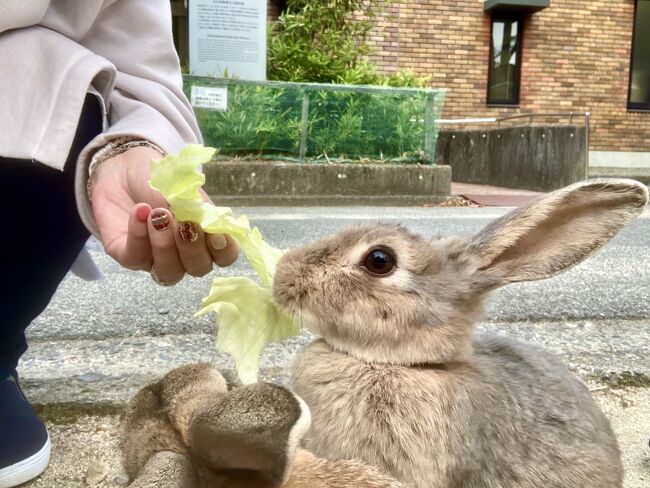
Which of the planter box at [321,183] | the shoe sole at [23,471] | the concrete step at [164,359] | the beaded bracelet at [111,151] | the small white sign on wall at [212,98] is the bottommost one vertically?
the shoe sole at [23,471]

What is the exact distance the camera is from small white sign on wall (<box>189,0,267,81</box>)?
714 cm

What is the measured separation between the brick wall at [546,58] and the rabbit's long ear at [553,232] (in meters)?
10.2

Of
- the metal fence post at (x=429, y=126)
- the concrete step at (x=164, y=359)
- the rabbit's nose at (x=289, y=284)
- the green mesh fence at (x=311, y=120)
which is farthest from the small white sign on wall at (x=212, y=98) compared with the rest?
the rabbit's nose at (x=289, y=284)

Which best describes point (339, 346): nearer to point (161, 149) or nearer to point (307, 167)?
point (161, 149)

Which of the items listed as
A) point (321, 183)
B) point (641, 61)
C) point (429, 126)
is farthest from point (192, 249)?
point (641, 61)

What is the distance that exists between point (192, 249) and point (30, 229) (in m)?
0.61

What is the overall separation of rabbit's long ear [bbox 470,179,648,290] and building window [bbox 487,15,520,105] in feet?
36.8

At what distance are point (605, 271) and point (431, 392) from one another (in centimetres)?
237

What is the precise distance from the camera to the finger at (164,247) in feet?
3.52

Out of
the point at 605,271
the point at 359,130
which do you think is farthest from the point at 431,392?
the point at 359,130

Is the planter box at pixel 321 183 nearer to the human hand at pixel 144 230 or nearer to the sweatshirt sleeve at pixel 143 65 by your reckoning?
the sweatshirt sleeve at pixel 143 65

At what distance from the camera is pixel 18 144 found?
1249 mm

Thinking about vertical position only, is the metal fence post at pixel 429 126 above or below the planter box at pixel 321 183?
above

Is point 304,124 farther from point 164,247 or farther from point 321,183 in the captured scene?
point 164,247
